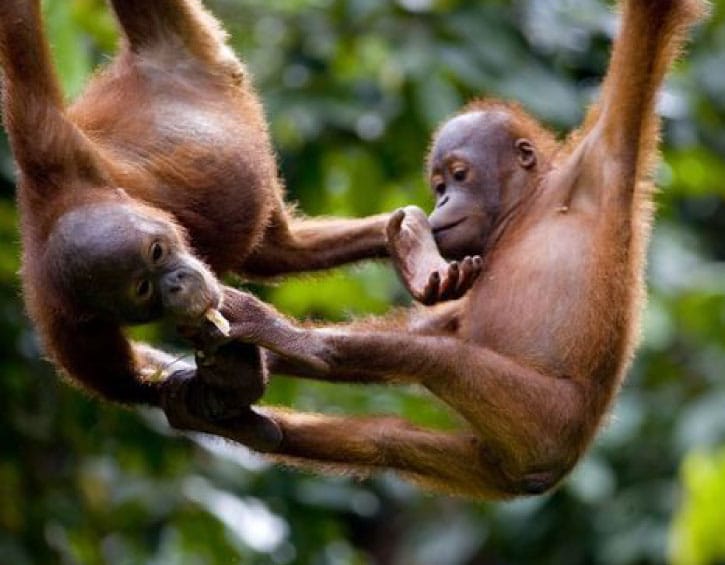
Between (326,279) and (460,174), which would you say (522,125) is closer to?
(460,174)

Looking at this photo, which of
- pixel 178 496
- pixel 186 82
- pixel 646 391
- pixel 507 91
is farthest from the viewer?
pixel 646 391

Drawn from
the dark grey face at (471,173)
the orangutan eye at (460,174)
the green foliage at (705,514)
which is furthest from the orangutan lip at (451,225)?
the green foliage at (705,514)

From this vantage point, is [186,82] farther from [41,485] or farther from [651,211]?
[41,485]

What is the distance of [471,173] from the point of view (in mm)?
5117

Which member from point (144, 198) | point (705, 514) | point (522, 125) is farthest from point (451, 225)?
point (705, 514)

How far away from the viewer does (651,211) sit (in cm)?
505

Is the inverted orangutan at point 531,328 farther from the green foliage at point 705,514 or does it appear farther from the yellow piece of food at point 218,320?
the green foliage at point 705,514

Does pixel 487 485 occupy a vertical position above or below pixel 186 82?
below

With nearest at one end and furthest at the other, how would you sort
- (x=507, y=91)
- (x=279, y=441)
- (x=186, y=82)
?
(x=279, y=441)
(x=186, y=82)
(x=507, y=91)

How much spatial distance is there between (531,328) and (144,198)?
102cm

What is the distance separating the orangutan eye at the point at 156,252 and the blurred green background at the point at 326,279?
2.38 m

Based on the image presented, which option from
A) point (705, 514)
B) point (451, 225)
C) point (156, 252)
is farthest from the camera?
point (705, 514)

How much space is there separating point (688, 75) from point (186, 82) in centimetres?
336

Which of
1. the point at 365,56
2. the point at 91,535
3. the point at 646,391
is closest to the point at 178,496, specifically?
the point at 91,535
